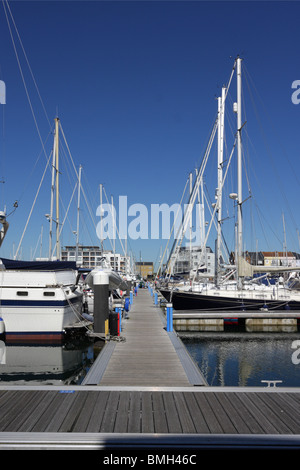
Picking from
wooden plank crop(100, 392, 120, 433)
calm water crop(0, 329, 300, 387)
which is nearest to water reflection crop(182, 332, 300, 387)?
calm water crop(0, 329, 300, 387)

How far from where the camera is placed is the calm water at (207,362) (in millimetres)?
14784

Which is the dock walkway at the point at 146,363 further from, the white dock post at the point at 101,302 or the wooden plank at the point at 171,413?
the wooden plank at the point at 171,413

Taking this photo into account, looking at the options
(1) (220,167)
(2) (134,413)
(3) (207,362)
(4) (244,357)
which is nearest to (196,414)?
(2) (134,413)

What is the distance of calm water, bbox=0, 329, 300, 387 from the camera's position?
14.8 m

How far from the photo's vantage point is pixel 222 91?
37281 millimetres

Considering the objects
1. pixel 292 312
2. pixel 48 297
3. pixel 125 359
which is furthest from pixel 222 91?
pixel 125 359

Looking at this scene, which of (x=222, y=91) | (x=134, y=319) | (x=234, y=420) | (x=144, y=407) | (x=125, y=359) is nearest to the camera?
(x=234, y=420)

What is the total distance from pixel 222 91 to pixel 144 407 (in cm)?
3615

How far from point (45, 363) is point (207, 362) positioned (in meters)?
7.90

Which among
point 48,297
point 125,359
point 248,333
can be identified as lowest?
point 248,333

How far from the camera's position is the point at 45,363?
16.6 meters

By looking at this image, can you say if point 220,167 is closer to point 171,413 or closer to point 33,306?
point 33,306
